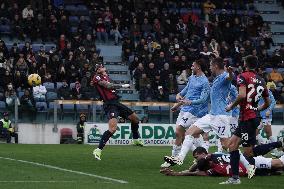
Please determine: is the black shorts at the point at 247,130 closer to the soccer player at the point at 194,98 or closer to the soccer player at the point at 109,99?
the soccer player at the point at 194,98

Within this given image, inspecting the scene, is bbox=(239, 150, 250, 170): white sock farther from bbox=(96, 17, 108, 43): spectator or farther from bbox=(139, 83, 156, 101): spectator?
bbox=(96, 17, 108, 43): spectator

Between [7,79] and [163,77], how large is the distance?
7.15m

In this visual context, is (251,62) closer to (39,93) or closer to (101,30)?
(39,93)

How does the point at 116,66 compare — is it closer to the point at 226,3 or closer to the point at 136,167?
the point at 226,3

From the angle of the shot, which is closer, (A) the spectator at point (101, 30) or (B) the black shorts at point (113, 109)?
(B) the black shorts at point (113, 109)

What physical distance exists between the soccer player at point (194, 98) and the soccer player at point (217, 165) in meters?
2.00

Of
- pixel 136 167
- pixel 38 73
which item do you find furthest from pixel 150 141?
pixel 136 167

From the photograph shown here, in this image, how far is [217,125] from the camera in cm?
1659

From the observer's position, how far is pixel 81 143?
32375 mm

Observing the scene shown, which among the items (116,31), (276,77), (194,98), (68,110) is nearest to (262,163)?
(194,98)

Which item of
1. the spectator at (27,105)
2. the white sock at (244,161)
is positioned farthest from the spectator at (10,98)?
the white sock at (244,161)

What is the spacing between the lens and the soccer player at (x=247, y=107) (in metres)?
14.6

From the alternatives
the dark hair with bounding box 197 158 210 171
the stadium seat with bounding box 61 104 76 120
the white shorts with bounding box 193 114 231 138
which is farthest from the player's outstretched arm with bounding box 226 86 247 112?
the stadium seat with bounding box 61 104 76 120

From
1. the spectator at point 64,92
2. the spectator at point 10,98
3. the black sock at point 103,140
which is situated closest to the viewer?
the black sock at point 103,140
